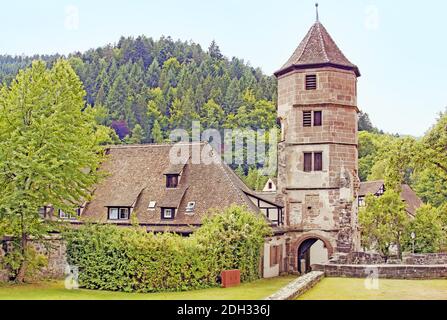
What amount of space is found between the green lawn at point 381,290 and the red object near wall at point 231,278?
20.0 feet

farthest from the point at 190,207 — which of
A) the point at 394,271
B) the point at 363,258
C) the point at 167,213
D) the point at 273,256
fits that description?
the point at 394,271

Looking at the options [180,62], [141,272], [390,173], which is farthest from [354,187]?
[180,62]

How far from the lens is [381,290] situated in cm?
2392

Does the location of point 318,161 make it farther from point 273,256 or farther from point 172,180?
point 172,180

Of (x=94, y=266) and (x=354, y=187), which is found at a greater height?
(x=354, y=187)

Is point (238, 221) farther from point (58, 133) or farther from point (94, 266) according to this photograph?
point (58, 133)

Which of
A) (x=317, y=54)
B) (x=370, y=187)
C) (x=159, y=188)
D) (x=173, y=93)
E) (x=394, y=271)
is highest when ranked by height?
(x=173, y=93)

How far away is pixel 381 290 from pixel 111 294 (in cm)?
1263

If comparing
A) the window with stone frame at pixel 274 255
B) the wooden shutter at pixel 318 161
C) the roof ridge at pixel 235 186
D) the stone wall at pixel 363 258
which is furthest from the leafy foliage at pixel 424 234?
the roof ridge at pixel 235 186

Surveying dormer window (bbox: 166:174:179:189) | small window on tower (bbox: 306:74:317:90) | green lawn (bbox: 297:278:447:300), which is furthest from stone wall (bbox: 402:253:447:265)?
dormer window (bbox: 166:174:179:189)

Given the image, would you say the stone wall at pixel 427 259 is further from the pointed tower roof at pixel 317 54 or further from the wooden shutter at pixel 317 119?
the pointed tower roof at pixel 317 54

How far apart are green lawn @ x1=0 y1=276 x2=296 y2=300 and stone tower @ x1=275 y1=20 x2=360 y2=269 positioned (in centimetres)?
953
